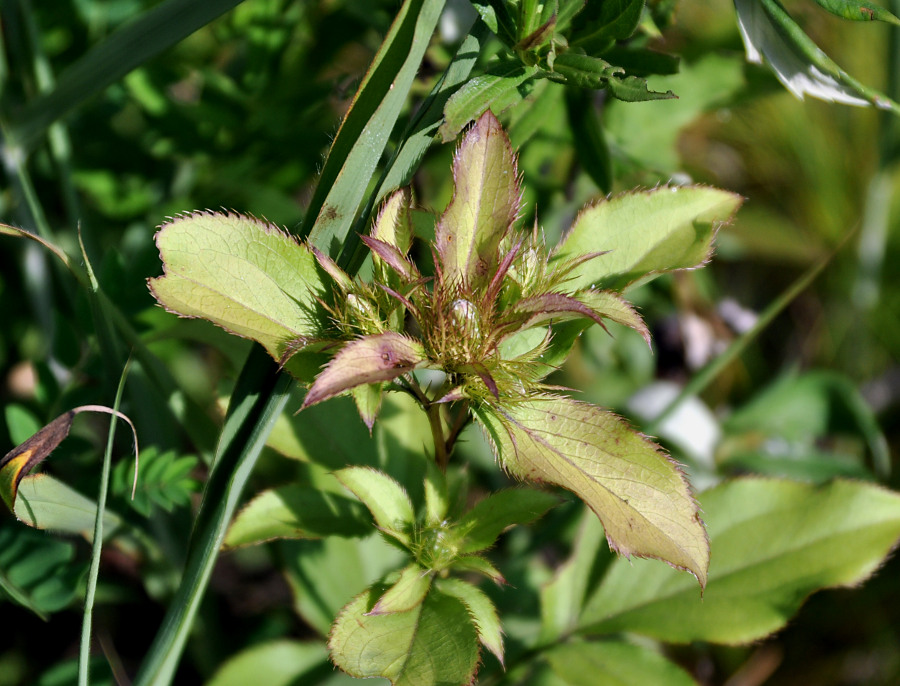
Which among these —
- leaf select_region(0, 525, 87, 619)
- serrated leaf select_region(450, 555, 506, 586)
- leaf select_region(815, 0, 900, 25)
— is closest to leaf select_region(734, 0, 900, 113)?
leaf select_region(815, 0, 900, 25)

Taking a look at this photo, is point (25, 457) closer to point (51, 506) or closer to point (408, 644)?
point (51, 506)

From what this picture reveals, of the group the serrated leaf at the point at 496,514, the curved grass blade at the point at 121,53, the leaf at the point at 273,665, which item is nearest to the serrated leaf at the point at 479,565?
the serrated leaf at the point at 496,514

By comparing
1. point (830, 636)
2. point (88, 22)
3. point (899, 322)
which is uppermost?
point (88, 22)

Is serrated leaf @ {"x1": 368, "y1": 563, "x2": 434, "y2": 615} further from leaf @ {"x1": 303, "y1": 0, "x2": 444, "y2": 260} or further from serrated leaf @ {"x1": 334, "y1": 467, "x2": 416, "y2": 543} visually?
leaf @ {"x1": 303, "y1": 0, "x2": 444, "y2": 260}

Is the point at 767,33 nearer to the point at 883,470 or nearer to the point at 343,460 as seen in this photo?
the point at 343,460

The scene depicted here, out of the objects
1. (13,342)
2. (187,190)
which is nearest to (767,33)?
(187,190)

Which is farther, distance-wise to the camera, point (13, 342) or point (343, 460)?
point (13, 342)
